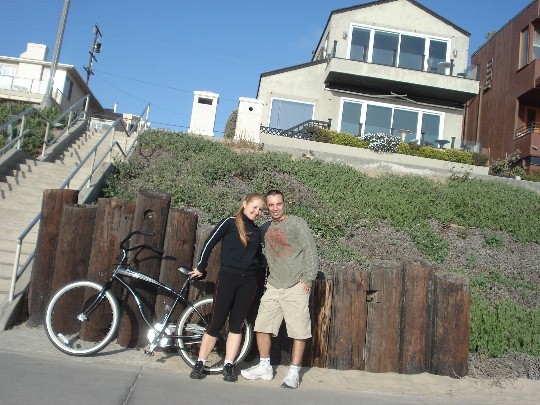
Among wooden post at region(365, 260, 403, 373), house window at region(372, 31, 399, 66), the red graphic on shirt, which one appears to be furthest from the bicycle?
house window at region(372, 31, 399, 66)

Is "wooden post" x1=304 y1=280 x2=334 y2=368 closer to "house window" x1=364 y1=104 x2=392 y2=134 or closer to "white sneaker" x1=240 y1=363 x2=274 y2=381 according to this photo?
"white sneaker" x1=240 y1=363 x2=274 y2=381

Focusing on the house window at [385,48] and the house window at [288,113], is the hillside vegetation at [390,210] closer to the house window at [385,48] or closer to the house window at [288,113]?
the house window at [288,113]

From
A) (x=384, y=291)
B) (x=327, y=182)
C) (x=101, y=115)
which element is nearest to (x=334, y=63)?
(x=327, y=182)

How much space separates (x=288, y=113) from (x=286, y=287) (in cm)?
1645

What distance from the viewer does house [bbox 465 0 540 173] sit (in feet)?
68.9

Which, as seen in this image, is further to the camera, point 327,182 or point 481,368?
point 327,182

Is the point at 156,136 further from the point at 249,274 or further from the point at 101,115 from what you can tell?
the point at 101,115

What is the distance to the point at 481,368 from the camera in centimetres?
549

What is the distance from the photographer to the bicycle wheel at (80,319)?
4.97 meters

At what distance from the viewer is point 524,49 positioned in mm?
22438

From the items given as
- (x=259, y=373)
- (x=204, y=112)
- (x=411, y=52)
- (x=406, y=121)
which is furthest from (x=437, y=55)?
(x=259, y=373)

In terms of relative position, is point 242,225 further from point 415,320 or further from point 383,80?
point 383,80

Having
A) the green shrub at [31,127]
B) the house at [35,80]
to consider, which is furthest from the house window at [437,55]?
the house at [35,80]

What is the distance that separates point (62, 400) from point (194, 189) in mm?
6605
